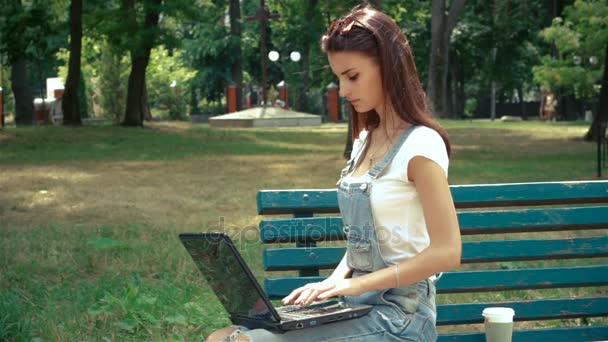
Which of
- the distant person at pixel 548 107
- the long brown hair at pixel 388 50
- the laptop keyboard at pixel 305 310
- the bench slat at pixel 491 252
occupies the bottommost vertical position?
the distant person at pixel 548 107

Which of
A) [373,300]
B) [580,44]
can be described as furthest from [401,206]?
[580,44]

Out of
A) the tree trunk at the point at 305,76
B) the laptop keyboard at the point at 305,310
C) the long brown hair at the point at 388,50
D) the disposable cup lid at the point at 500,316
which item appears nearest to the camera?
the laptop keyboard at the point at 305,310

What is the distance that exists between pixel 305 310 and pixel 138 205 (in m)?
9.05

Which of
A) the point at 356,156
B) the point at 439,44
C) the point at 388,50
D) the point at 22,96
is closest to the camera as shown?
the point at 388,50

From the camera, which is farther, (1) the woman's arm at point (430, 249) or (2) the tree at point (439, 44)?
(2) the tree at point (439, 44)

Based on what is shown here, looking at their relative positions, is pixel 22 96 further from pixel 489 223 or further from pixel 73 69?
pixel 489 223

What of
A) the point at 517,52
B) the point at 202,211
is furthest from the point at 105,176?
the point at 517,52

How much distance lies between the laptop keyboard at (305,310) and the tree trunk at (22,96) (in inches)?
1280

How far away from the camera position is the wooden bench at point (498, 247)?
4.41 meters

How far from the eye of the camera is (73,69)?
28.6m

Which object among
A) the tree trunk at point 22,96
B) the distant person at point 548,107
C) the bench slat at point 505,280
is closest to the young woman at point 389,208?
the bench slat at point 505,280

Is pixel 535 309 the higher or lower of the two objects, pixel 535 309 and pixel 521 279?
the lower

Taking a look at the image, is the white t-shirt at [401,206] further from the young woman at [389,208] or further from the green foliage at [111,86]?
the green foliage at [111,86]

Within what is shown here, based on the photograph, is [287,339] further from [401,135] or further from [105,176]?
[105,176]
